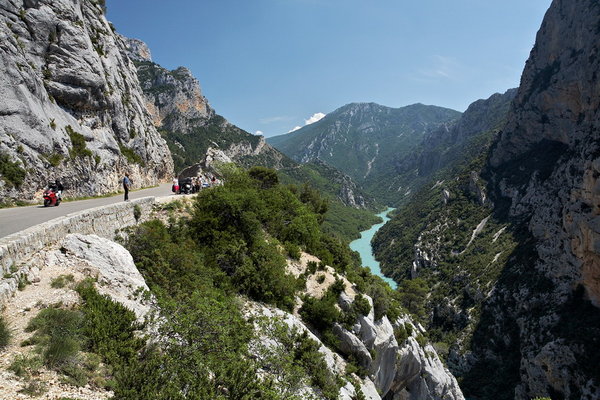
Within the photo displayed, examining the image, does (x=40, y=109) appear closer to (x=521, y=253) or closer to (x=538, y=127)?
(x=521, y=253)

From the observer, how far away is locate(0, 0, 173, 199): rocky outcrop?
66.5 feet

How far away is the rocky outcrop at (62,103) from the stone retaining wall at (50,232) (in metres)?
9.29

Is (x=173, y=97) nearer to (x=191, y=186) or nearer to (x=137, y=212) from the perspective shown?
(x=191, y=186)

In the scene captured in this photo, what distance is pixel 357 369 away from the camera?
15.7m

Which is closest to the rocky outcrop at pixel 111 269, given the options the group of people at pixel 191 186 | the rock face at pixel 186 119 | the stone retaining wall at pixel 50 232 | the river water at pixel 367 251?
the stone retaining wall at pixel 50 232

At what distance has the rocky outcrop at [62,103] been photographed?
20281 mm

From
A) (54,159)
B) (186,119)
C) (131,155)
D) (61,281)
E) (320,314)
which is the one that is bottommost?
(320,314)

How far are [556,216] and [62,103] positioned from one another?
72014 mm

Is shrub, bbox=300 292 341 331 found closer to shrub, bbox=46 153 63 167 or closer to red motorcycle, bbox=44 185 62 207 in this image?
red motorcycle, bbox=44 185 62 207

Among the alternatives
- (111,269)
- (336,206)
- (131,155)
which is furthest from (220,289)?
(336,206)

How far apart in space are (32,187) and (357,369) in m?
22.3

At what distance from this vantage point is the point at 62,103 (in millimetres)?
26547

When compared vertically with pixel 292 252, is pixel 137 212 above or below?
above

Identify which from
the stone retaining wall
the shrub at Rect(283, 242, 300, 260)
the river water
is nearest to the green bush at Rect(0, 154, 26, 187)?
the stone retaining wall
